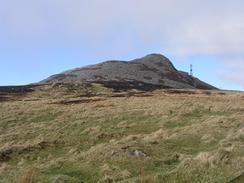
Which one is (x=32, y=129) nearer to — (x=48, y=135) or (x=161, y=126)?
(x=48, y=135)

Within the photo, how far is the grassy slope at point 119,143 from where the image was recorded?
16.7m

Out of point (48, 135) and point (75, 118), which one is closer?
point (48, 135)

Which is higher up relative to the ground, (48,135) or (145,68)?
(145,68)

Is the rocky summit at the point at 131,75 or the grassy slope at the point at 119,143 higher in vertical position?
the rocky summit at the point at 131,75

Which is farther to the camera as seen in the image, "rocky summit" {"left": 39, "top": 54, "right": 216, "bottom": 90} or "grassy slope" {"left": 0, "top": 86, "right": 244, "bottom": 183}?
"rocky summit" {"left": 39, "top": 54, "right": 216, "bottom": 90}

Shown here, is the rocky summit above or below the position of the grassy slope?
above

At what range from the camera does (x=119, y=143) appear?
2594cm

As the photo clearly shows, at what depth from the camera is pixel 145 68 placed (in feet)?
422

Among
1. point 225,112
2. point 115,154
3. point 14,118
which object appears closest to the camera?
point 115,154

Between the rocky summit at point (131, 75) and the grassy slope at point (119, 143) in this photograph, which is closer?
the grassy slope at point (119, 143)

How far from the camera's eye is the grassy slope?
16703 millimetres

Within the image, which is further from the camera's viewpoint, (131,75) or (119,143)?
(131,75)

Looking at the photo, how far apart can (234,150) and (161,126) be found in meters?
15.9

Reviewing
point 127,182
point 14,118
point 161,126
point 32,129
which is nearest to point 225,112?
point 161,126
